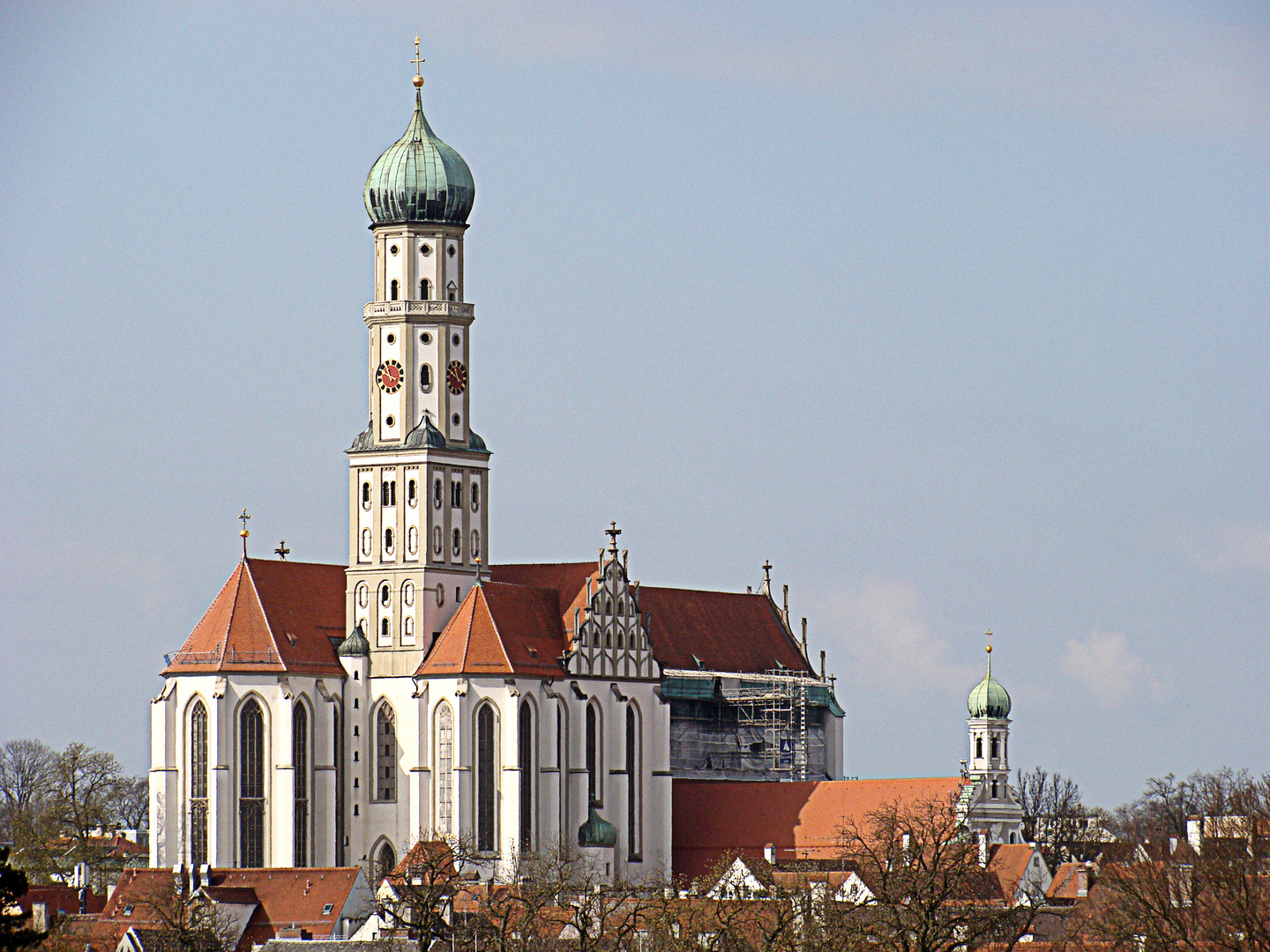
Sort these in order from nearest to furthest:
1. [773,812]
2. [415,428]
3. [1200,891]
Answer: [1200,891], [415,428], [773,812]

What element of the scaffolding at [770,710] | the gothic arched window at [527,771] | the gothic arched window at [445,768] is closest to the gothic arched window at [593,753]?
the gothic arched window at [527,771]

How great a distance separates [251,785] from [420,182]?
2311cm

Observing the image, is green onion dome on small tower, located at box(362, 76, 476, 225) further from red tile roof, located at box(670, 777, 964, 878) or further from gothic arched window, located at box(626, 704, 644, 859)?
red tile roof, located at box(670, 777, 964, 878)

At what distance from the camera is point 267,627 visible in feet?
364

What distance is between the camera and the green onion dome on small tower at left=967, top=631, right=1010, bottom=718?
13838 centimetres

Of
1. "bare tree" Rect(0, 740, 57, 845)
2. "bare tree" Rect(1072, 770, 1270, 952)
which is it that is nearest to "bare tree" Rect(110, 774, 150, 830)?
"bare tree" Rect(0, 740, 57, 845)

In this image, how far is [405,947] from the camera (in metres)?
90.5

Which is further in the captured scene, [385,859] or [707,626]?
[707,626]

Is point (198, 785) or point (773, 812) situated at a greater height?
point (198, 785)

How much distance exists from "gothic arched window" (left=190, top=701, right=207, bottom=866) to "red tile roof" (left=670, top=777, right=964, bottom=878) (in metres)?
18.5

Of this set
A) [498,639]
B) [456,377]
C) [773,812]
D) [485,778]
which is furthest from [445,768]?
[773,812]

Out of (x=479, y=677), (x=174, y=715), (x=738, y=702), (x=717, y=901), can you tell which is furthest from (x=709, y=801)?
(x=717, y=901)

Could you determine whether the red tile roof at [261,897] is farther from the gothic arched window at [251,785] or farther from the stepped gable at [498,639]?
the stepped gable at [498,639]

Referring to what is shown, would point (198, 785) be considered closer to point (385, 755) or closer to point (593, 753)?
point (385, 755)
